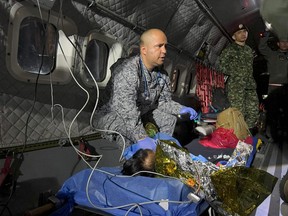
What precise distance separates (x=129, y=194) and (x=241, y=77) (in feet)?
14.2

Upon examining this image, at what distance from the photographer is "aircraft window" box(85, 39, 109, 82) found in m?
2.91

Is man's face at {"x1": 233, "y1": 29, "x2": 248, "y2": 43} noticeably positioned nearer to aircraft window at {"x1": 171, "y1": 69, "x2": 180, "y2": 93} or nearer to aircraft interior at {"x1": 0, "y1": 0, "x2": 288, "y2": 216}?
aircraft window at {"x1": 171, "y1": 69, "x2": 180, "y2": 93}

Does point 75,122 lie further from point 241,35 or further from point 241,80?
point 241,35

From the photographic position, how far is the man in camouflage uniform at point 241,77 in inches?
213

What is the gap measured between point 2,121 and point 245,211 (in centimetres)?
188

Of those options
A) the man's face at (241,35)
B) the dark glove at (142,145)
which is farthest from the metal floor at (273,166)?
the man's face at (241,35)

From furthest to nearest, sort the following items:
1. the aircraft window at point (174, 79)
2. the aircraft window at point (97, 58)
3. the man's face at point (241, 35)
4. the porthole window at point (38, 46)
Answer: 1. the man's face at point (241, 35)
2. the aircraft window at point (174, 79)
3. the aircraft window at point (97, 58)
4. the porthole window at point (38, 46)

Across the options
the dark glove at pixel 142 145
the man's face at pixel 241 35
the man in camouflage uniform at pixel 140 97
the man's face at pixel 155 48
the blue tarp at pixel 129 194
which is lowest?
the blue tarp at pixel 129 194

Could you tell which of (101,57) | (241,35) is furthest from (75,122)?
(241,35)

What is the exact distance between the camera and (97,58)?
3.02 metres

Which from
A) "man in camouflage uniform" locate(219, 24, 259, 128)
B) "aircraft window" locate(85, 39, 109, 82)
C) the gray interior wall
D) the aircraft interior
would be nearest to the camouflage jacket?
"man in camouflage uniform" locate(219, 24, 259, 128)

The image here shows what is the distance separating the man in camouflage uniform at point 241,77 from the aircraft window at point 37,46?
399cm

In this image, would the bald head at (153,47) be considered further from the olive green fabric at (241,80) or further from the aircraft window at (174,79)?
the olive green fabric at (241,80)

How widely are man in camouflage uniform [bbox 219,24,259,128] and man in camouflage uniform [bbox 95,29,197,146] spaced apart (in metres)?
2.58
